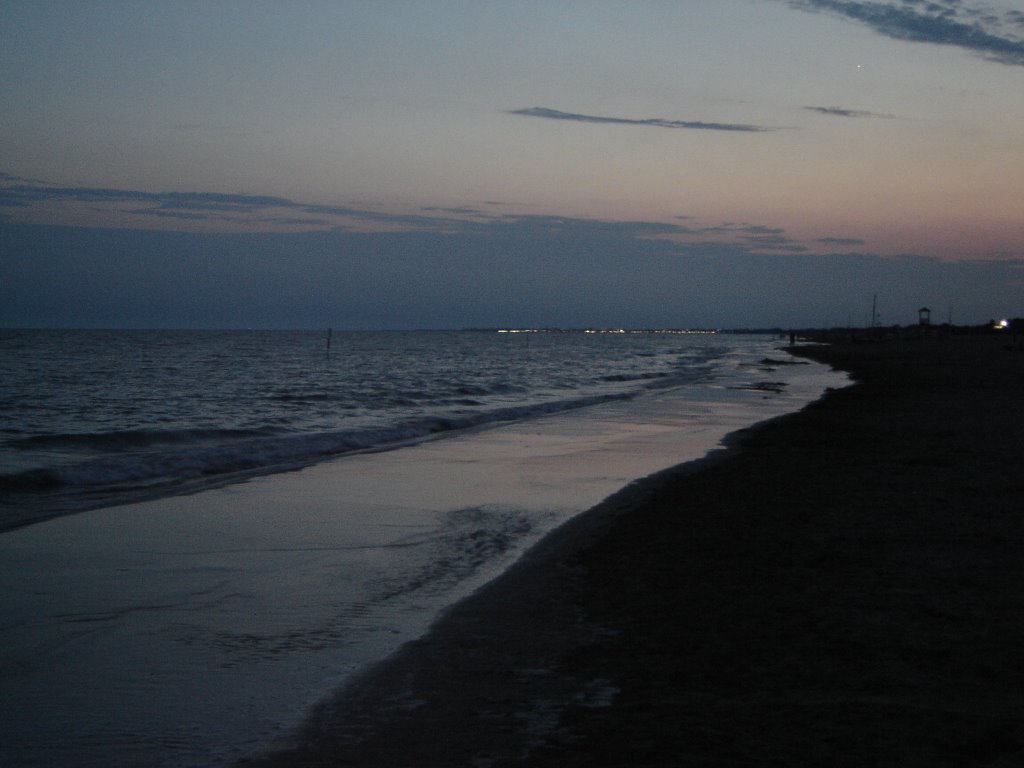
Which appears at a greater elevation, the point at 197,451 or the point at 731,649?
the point at 731,649

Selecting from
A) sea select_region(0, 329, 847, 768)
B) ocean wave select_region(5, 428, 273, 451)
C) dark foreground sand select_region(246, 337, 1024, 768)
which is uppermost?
dark foreground sand select_region(246, 337, 1024, 768)

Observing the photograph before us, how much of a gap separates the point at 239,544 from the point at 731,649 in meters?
6.13

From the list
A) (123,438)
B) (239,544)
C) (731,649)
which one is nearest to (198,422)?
Result: (123,438)

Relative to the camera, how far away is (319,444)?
68.3 ft

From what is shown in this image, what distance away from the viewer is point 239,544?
33.5 ft

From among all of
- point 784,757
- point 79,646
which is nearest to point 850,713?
point 784,757

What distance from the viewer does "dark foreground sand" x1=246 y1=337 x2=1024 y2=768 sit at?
465cm

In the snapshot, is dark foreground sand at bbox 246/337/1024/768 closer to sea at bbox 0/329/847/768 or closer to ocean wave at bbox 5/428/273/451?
sea at bbox 0/329/847/768

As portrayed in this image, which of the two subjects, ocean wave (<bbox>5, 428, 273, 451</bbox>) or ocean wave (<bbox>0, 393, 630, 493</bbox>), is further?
ocean wave (<bbox>5, 428, 273, 451</bbox>)

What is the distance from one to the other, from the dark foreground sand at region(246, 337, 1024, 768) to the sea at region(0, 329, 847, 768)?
2.24ft

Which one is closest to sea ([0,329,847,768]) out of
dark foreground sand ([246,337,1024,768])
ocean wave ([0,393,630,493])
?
ocean wave ([0,393,630,493])

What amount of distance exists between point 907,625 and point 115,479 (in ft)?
43.9

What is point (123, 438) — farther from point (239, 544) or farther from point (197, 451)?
point (239, 544)

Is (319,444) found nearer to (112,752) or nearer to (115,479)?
(115,479)
